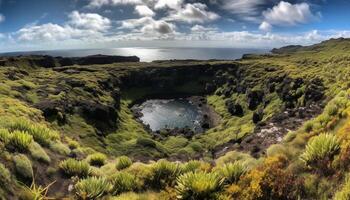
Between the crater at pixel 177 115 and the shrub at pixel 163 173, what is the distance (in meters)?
111

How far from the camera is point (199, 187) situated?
1117cm

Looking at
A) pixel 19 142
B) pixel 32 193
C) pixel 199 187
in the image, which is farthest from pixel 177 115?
pixel 199 187

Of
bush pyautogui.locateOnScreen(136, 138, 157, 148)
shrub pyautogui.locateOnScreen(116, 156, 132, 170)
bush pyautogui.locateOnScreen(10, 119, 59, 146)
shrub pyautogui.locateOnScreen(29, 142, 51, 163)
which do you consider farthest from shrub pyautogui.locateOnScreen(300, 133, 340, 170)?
bush pyautogui.locateOnScreen(136, 138, 157, 148)

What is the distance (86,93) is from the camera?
137m

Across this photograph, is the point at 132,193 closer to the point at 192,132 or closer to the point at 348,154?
the point at 348,154

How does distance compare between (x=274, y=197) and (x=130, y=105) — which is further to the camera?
(x=130, y=105)

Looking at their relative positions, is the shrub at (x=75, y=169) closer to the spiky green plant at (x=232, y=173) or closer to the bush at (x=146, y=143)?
the spiky green plant at (x=232, y=173)

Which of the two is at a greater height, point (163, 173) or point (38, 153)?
point (38, 153)

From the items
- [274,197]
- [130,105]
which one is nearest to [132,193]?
[274,197]

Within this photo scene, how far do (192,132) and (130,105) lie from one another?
189 ft

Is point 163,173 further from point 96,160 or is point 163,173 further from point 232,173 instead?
point 96,160

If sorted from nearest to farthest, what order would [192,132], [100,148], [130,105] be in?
[100,148]
[192,132]
[130,105]

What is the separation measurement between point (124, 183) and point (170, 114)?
148m

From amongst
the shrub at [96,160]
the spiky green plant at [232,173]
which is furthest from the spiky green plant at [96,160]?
the spiky green plant at [232,173]
